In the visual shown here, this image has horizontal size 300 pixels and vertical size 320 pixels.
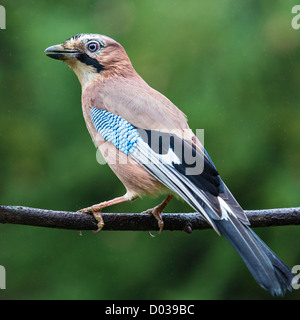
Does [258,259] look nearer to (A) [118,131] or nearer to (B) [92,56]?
(A) [118,131]

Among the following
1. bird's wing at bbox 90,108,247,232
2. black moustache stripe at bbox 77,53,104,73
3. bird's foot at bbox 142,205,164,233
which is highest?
black moustache stripe at bbox 77,53,104,73

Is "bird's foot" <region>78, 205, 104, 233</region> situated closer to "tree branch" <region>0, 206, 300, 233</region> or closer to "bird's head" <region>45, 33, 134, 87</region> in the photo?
"tree branch" <region>0, 206, 300, 233</region>

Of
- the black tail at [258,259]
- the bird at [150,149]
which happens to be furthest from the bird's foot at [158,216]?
the black tail at [258,259]

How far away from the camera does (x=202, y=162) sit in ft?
10.4

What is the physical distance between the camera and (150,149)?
333 cm

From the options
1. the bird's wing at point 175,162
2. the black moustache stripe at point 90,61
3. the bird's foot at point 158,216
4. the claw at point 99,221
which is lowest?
the bird's foot at point 158,216

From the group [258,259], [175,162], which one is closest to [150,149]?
[175,162]

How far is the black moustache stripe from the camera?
372cm

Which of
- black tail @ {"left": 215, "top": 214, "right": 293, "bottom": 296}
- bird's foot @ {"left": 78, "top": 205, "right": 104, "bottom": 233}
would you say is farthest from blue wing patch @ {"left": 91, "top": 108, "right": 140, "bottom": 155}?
black tail @ {"left": 215, "top": 214, "right": 293, "bottom": 296}

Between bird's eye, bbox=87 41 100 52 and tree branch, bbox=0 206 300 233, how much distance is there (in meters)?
1.04

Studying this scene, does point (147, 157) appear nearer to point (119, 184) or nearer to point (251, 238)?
point (251, 238)

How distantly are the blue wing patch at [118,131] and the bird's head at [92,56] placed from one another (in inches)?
14.3

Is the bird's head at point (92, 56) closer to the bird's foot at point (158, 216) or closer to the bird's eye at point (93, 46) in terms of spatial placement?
the bird's eye at point (93, 46)

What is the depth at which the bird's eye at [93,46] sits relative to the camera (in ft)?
12.2
